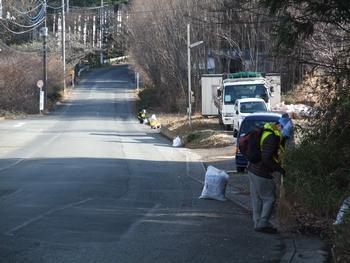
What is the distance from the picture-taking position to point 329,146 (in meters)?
10.3

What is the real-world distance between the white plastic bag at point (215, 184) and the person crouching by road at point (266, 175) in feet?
11.3

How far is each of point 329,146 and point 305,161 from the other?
45 cm

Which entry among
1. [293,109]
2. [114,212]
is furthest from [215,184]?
[293,109]

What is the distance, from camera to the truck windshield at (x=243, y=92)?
34750 millimetres

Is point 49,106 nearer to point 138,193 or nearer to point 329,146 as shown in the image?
point 138,193

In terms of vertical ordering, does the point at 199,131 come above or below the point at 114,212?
above

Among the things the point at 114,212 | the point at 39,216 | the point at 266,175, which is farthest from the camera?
the point at 114,212

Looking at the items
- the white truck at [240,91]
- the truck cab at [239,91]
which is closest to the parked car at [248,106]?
the white truck at [240,91]

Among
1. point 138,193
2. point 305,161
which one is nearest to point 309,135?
point 305,161

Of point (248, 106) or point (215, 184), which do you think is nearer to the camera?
point (215, 184)

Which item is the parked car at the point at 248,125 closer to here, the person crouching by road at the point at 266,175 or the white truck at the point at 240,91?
the person crouching by road at the point at 266,175

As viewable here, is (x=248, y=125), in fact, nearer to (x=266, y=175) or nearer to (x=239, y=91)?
(x=266, y=175)

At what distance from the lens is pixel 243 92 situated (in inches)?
1385

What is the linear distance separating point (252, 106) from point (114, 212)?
20.8m
